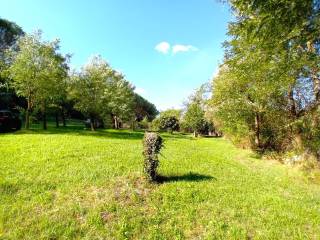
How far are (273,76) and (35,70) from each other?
72.9 feet

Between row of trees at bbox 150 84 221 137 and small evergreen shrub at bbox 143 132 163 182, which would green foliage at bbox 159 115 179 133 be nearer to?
row of trees at bbox 150 84 221 137

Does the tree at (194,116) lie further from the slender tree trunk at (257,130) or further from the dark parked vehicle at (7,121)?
the dark parked vehicle at (7,121)

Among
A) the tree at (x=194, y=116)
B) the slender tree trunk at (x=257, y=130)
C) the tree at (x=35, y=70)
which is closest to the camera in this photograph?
the tree at (x=35, y=70)

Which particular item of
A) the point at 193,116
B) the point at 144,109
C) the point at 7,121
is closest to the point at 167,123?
the point at 193,116

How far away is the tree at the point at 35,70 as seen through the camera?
26875mm

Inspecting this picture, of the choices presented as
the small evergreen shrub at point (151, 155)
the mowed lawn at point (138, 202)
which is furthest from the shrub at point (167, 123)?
the small evergreen shrub at point (151, 155)

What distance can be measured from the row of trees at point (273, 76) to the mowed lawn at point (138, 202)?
15.6 feet

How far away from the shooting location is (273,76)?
41.0 feet

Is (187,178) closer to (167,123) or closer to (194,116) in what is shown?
(194,116)

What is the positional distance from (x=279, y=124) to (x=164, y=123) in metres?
36.1

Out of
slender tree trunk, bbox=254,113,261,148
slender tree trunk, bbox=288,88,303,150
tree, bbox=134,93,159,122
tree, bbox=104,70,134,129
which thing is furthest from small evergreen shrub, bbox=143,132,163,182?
tree, bbox=134,93,159,122

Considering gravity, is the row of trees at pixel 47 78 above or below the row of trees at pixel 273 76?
above

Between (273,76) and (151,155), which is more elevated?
(273,76)

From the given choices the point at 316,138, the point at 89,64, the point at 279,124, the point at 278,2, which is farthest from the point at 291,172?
the point at 89,64
